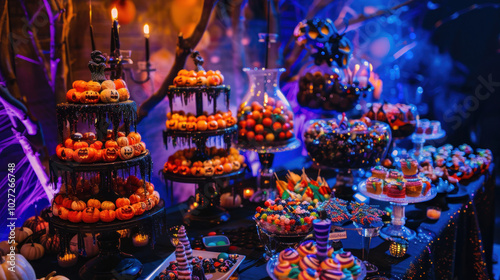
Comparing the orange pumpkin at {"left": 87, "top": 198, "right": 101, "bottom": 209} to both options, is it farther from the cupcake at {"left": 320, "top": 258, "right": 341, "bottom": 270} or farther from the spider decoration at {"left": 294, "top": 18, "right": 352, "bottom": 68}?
the spider decoration at {"left": 294, "top": 18, "right": 352, "bottom": 68}

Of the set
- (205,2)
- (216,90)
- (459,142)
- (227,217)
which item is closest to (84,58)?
(216,90)

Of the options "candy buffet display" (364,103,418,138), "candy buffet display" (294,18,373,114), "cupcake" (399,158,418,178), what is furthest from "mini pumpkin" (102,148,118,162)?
"candy buffet display" (364,103,418,138)

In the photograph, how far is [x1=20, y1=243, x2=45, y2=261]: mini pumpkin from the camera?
2.16m

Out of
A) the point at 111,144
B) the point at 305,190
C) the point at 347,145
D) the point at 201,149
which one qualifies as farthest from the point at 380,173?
the point at 111,144

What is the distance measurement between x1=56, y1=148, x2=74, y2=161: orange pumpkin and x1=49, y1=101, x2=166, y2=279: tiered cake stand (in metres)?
0.02

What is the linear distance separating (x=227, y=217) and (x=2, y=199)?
1.37 meters

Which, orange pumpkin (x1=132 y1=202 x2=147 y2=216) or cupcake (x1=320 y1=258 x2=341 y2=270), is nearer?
cupcake (x1=320 y1=258 x2=341 y2=270)

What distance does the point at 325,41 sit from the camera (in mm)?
3270

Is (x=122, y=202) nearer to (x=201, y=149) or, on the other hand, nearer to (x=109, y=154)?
(x=109, y=154)

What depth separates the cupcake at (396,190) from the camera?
2.37m

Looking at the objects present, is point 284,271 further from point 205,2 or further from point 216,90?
point 205,2

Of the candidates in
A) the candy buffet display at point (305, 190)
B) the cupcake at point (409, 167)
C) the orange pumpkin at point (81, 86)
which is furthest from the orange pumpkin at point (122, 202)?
the cupcake at point (409, 167)

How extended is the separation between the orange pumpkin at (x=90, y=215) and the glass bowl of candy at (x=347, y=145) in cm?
172

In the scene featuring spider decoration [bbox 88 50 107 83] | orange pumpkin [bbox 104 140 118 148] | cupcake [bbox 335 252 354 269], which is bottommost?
cupcake [bbox 335 252 354 269]
